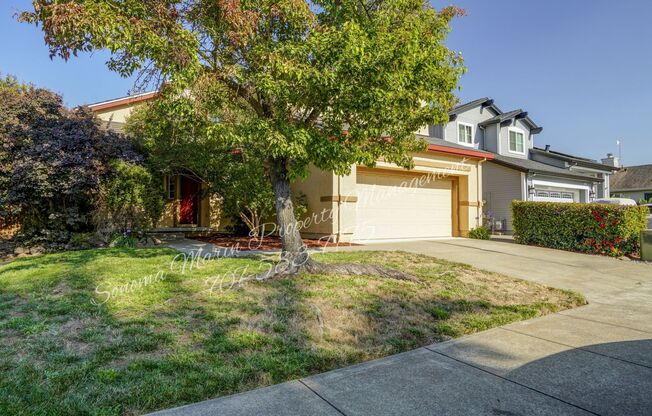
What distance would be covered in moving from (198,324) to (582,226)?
470 inches

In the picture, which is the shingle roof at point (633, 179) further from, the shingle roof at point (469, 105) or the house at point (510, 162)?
the shingle roof at point (469, 105)

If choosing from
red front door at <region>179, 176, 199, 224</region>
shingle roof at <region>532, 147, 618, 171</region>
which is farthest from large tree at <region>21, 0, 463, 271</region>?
shingle roof at <region>532, 147, 618, 171</region>

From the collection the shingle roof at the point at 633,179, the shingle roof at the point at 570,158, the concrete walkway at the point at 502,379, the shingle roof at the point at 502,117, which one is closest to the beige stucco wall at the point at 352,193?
the shingle roof at the point at 502,117

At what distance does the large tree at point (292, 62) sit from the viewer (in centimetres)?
523

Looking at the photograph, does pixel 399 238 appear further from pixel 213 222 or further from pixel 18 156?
pixel 18 156

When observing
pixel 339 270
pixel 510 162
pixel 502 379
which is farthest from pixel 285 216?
pixel 510 162

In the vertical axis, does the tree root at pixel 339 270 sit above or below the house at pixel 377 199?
below

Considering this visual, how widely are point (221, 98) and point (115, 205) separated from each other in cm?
609

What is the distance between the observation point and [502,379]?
311 cm

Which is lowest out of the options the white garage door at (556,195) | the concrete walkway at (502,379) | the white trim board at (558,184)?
the concrete walkway at (502,379)

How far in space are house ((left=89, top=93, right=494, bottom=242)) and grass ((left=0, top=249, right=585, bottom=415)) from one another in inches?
208

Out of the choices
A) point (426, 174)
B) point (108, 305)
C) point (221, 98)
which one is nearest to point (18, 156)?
point (221, 98)

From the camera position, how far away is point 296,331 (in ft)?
13.4

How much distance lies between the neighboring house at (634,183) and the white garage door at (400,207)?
95.0 ft
